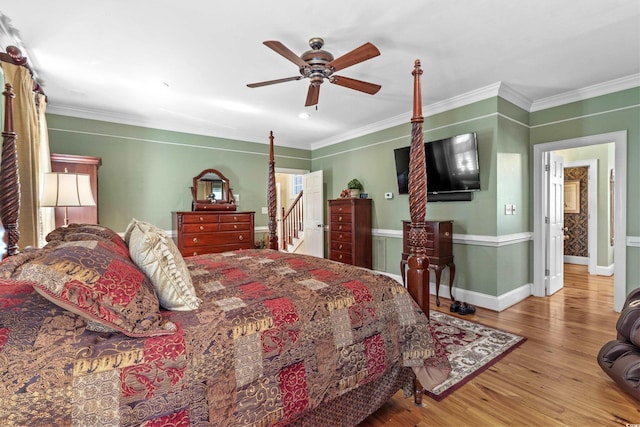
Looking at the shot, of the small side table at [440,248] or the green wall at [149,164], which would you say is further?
the green wall at [149,164]

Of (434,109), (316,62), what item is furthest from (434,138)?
(316,62)

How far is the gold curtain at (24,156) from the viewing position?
8.23 feet

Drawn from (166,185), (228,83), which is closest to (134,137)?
(166,185)

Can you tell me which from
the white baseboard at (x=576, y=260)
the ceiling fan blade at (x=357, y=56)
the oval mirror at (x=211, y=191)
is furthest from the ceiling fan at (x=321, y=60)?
the white baseboard at (x=576, y=260)

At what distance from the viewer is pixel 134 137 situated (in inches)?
177

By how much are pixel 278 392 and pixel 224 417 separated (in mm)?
222

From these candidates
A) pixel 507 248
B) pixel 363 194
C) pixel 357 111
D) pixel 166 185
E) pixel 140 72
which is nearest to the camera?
pixel 140 72

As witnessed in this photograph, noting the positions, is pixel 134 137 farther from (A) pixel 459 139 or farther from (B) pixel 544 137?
(B) pixel 544 137

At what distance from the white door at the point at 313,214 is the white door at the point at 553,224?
352 centimetres

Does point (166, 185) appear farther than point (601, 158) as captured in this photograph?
No

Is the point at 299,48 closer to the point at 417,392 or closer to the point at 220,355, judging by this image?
the point at 220,355

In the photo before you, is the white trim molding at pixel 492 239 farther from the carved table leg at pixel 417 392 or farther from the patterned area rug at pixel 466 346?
the carved table leg at pixel 417 392

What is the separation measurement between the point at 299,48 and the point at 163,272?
2244mm

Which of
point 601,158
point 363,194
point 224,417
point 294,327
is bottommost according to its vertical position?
point 224,417
